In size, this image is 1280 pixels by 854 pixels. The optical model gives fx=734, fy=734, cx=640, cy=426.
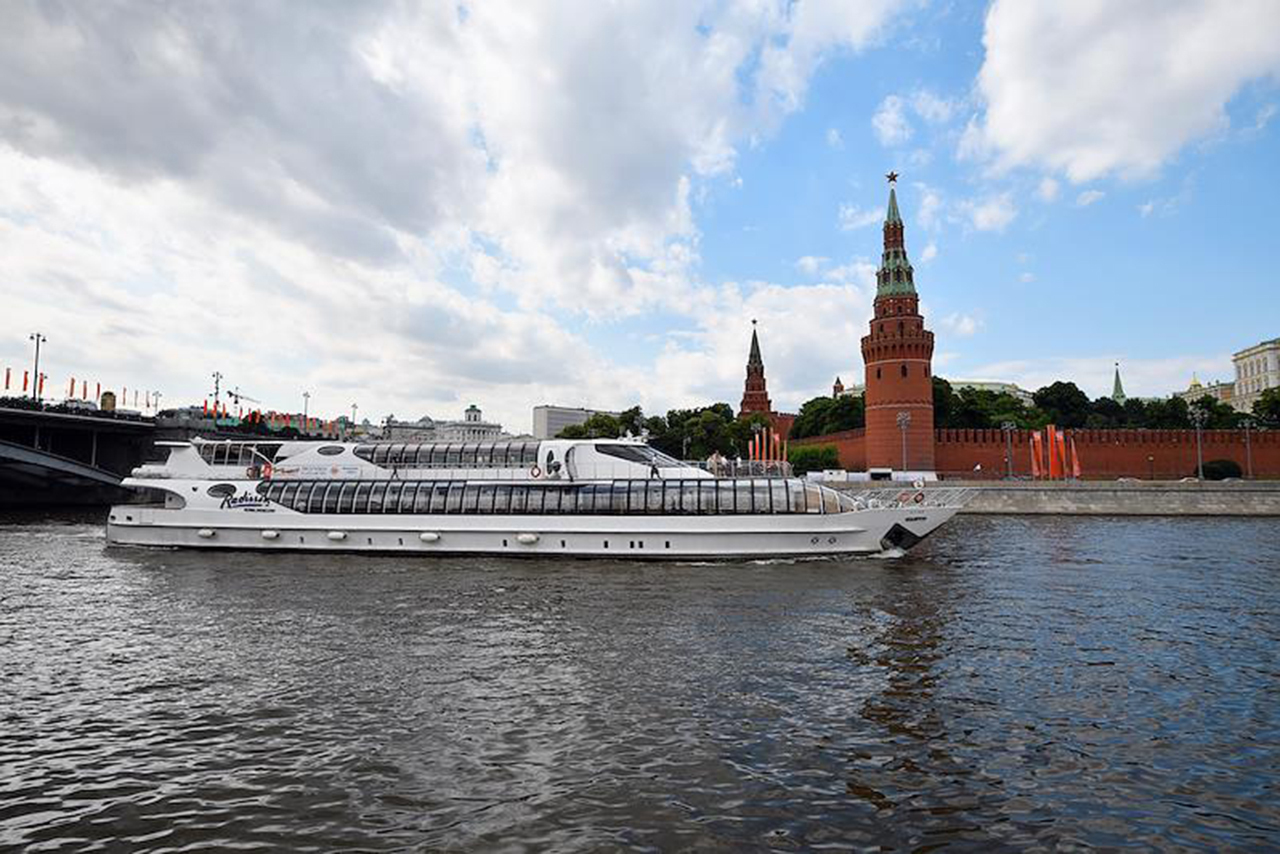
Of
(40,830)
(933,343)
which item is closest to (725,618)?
(40,830)

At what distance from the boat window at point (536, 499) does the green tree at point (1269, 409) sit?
110m

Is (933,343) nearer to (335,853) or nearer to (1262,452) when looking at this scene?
(1262,452)

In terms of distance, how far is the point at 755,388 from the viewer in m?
147

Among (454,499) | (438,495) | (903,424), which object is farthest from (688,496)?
(903,424)

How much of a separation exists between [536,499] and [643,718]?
21.2 m

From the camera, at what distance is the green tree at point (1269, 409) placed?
98.3 m

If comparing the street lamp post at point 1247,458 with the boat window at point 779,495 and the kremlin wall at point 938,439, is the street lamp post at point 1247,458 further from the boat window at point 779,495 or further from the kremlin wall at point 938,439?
the boat window at point 779,495

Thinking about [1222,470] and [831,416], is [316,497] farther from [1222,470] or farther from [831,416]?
[831,416]

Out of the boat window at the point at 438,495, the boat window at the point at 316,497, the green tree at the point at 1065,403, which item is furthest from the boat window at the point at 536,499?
the green tree at the point at 1065,403

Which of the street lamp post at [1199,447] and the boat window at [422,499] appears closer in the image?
the boat window at [422,499]

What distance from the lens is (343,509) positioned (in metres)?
34.0

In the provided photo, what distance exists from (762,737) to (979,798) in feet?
9.67

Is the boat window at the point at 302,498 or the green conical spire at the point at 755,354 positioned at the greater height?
the green conical spire at the point at 755,354

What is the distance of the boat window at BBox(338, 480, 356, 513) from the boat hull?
73 centimetres
